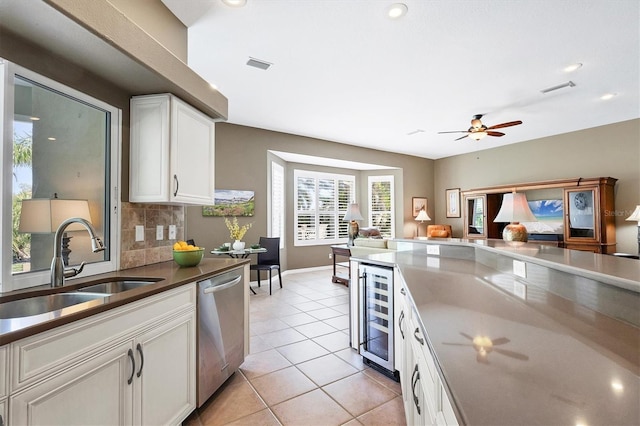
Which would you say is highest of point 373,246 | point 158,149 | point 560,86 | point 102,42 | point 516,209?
point 560,86

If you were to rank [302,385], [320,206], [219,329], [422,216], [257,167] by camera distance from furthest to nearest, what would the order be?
1. [422,216]
2. [320,206]
3. [257,167]
4. [302,385]
5. [219,329]

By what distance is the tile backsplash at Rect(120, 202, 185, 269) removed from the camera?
2.10 meters

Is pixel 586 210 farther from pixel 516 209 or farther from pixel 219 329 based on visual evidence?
pixel 219 329

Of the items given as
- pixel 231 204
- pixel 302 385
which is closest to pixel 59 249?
pixel 302 385

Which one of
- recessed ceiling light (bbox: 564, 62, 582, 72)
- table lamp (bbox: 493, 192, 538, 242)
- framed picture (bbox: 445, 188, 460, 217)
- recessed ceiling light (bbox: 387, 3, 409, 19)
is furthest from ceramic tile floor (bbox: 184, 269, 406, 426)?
framed picture (bbox: 445, 188, 460, 217)

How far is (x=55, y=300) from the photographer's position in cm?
147

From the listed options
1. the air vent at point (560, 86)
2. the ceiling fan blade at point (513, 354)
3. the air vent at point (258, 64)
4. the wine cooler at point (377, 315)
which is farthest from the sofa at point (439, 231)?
the ceiling fan blade at point (513, 354)

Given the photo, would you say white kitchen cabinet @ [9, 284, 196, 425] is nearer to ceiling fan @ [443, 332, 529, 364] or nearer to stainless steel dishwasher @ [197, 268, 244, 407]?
stainless steel dishwasher @ [197, 268, 244, 407]

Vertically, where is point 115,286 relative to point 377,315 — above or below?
above

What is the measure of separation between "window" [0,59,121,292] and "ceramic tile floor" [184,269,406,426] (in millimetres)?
1257

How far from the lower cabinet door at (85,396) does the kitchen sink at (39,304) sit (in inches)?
17.9

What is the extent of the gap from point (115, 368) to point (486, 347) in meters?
1.45

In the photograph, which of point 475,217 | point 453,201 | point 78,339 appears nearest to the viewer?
point 78,339

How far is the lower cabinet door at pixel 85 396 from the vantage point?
96 cm
